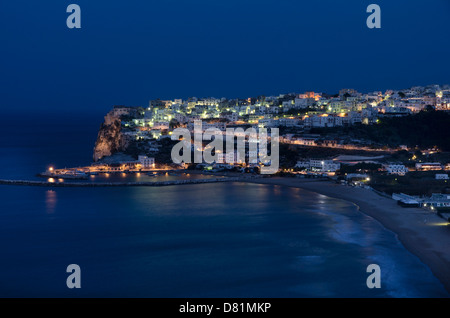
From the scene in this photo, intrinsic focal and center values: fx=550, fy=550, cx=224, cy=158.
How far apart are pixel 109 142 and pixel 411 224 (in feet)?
45.1

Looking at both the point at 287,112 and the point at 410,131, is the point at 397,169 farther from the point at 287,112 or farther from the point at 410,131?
the point at 287,112

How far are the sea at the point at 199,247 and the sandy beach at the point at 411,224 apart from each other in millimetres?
201

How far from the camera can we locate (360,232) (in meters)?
9.73

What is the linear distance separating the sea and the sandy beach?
201 millimetres

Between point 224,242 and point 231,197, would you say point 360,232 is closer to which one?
point 224,242

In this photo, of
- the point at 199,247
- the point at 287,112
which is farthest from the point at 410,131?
the point at 199,247

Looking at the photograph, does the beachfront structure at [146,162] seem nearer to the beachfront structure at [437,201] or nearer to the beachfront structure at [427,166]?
the beachfront structure at [427,166]

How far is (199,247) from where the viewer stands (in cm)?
908

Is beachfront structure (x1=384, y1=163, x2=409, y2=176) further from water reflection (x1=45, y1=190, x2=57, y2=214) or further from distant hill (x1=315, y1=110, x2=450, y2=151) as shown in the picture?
water reflection (x1=45, y1=190, x2=57, y2=214)

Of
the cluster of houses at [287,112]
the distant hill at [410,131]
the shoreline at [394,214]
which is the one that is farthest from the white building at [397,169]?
the cluster of houses at [287,112]

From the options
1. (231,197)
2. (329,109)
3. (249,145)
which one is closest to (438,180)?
(231,197)

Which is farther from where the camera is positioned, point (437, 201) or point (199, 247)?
point (437, 201)

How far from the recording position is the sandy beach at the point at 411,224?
Result: 8.01 metres
